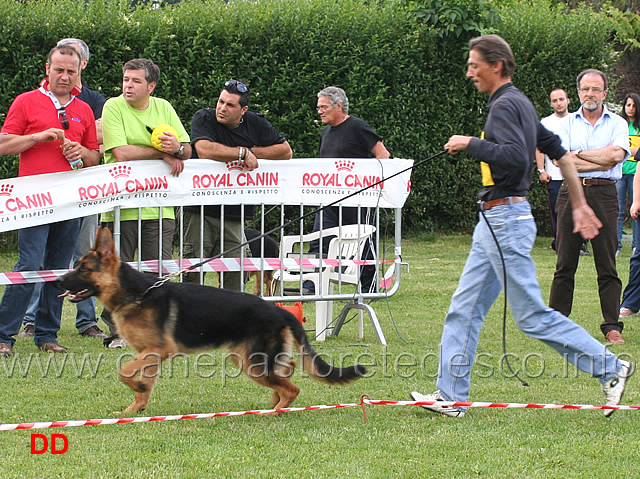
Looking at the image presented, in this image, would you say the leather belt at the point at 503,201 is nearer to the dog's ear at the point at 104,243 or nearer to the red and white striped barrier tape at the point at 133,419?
the red and white striped barrier tape at the point at 133,419

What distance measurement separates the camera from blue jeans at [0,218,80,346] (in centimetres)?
629

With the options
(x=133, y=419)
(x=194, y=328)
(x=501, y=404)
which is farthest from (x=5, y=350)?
(x=501, y=404)

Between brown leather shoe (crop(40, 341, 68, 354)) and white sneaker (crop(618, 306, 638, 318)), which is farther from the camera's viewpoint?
white sneaker (crop(618, 306, 638, 318))

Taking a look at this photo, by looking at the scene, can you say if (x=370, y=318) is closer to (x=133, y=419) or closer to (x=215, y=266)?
(x=215, y=266)

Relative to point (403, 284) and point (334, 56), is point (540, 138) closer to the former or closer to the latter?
point (403, 284)

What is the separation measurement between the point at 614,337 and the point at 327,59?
25.4 feet

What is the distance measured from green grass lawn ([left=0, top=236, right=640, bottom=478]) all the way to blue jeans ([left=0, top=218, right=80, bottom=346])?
0.24 m

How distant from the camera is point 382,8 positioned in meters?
14.1

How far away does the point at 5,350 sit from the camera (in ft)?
20.4

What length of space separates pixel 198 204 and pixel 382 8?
8459 millimetres

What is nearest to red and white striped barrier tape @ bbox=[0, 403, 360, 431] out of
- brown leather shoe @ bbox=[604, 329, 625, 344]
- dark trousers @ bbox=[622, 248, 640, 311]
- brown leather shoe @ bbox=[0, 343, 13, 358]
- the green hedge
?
brown leather shoe @ bbox=[0, 343, 13, 358]

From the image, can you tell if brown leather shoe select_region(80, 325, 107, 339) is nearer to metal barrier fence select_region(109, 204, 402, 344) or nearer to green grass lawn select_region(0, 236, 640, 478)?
green grass lawn select_region(0, 236, 640, 478)

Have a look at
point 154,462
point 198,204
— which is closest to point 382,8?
point 198,204

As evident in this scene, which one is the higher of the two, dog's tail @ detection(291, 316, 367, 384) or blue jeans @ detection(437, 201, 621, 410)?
blue jeans @ detection(437, 201, 621, 410)
